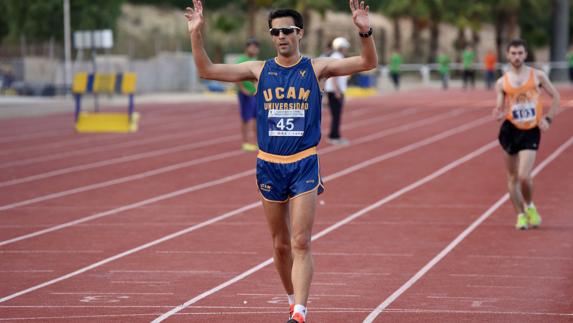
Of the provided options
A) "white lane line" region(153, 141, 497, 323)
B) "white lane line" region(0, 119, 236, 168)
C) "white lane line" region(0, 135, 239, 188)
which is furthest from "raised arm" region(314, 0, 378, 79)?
"white lane line" region(0, 119, 236, 168)

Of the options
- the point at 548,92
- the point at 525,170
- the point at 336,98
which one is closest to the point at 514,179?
the point at 525,170

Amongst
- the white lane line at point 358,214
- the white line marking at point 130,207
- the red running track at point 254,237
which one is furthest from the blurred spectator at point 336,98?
the white line marking at point 130,207

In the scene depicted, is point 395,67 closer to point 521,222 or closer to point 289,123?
point 521,222

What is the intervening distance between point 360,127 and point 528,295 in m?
18.4

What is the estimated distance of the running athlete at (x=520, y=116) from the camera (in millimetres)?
11641

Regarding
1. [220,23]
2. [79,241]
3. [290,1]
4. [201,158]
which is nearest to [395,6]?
[290,1]

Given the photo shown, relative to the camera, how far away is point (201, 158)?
1975cm

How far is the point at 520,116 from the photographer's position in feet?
38.3

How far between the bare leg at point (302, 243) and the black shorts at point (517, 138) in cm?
512

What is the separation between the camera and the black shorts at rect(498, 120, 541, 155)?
38.2 feet

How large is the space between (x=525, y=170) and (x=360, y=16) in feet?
17.6

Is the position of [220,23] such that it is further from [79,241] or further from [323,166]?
[79,241]

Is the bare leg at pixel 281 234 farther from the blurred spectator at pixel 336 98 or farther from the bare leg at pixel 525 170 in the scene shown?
the blurred spectator at pixel 336 98

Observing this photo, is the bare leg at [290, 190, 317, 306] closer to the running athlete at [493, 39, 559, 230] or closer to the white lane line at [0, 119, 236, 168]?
the running athlete at [493, 39, 559, 230]
